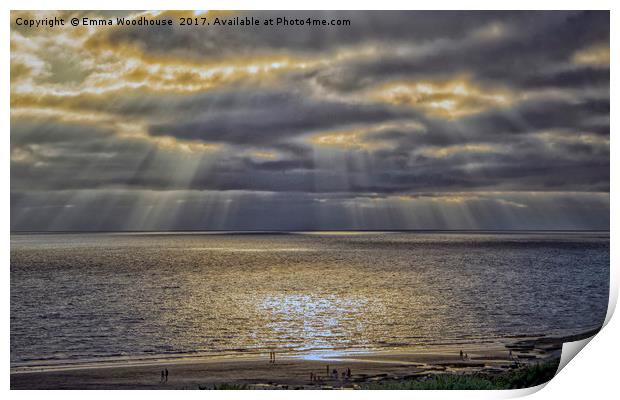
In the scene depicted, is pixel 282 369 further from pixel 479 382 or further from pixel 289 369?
pixel 479 382

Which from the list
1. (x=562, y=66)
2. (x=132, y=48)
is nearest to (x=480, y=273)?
(x=562, y=66)

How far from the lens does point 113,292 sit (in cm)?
3525

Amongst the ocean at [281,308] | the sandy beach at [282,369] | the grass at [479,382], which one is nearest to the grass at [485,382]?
the grass at [479,382]

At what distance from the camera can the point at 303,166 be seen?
3177cm

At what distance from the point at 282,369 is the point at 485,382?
5.37 meters

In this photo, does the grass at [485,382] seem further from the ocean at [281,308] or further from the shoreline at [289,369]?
the ocean at [281,308]

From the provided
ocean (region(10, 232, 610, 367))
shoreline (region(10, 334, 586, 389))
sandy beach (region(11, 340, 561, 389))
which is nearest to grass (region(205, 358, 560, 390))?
shoreline (region(10, 334, 586, 389))

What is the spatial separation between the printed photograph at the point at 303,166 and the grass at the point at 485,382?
8 cm

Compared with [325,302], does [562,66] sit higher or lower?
higher

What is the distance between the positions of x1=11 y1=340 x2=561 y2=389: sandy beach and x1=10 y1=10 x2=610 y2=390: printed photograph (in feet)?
0.38

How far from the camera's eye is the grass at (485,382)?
12172 millimetres

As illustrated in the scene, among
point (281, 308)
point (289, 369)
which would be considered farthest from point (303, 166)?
Result: point (289, 369)
